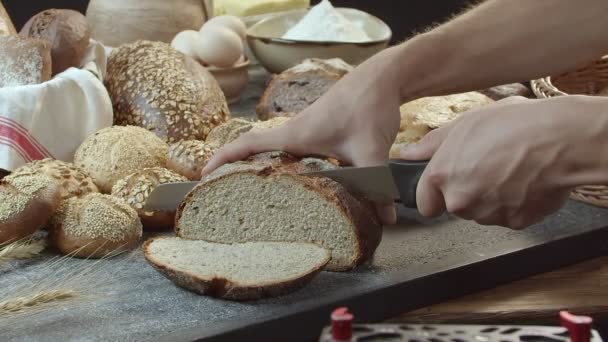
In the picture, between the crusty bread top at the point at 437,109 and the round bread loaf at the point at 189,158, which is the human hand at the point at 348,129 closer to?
the round bread loaf at the point at 189,158

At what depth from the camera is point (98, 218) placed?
188cm

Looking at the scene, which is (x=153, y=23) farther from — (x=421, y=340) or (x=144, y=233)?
A: (x=421, y=340)

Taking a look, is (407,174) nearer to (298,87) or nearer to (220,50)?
(298,87)

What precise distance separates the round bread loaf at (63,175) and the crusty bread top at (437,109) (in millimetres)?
867

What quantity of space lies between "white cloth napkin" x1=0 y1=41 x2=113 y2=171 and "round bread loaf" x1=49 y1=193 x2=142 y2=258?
0.34 meters

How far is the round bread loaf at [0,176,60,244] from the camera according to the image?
1.84 meters

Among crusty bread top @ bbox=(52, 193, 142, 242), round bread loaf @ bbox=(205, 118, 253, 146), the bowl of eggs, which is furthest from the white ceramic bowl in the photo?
crusty bread top @ bbox=(52, 193, 142, 242)

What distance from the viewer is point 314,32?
10.4 feet

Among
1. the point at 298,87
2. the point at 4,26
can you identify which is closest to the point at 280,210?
the point at 298,87

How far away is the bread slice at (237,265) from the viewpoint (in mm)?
1657

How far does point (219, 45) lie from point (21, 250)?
127 cm

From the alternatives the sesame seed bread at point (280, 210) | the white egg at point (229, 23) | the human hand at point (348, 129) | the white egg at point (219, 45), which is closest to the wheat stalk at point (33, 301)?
the sesame seed bread at point (280, 210)

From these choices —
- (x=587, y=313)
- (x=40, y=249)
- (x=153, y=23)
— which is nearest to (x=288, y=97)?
(x=153, y=23)

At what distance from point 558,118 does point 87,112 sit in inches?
52.8
